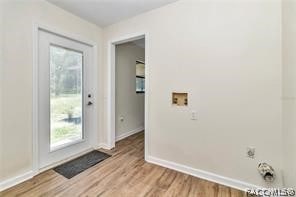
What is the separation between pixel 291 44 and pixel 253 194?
1.55 m

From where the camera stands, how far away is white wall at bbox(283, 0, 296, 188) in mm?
1271

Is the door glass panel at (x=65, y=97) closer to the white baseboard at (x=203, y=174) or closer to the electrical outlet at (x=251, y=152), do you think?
the white baseboard at (x=203, y=174)

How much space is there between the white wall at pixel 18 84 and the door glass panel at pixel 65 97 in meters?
0.33

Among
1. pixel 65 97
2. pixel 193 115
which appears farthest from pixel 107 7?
pixel 193 115

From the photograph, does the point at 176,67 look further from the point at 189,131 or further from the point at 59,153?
the point at 59,153

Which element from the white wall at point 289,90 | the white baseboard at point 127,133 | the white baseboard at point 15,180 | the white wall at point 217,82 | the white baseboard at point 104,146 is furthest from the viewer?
A: the white baseboard at point 127,133

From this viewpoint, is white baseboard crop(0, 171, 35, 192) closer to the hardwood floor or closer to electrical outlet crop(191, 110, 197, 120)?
the hardwood floor

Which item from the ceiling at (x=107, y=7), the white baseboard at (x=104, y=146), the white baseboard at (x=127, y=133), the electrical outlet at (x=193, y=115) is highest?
the ceiling at (x=107, y=7)

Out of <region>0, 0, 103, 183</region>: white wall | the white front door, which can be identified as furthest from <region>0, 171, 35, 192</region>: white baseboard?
the white front door

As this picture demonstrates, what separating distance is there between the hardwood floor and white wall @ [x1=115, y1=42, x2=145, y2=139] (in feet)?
4.64

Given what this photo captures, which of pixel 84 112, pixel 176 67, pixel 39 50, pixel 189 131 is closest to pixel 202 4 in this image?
pixel 176 67

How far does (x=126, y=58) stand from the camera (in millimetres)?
3686

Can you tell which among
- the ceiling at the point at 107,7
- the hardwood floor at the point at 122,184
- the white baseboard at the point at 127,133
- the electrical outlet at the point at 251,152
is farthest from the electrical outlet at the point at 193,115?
the white baseboard at the point at 127,133

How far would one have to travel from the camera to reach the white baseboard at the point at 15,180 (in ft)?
5.61
